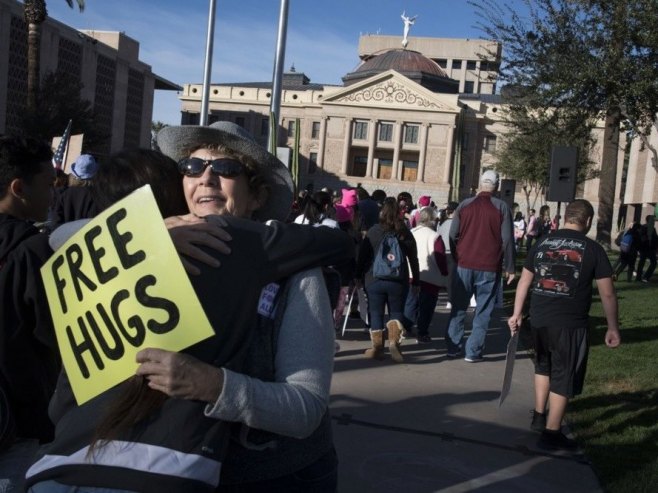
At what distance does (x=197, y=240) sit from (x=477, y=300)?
726 cm

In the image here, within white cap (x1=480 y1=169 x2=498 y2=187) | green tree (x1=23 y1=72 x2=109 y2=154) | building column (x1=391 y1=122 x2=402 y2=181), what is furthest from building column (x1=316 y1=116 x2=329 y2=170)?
white cap (x1=480 y1=169 x2=498 y2=187)

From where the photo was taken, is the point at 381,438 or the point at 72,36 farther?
the point at 72,36

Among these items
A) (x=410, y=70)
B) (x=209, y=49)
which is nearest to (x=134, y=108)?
(x=410, y=70)

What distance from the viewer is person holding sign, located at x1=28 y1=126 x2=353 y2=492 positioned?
1542 mm

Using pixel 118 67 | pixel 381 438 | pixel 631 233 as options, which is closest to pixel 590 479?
pixel 381 438

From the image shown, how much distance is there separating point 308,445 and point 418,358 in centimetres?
673

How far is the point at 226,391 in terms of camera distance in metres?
1.56

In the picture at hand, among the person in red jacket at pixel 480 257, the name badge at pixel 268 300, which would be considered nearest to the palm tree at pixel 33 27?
the person in red jacket at pixel 480 257

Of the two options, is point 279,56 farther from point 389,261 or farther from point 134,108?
point 134,108

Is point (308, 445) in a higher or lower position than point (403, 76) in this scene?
lower

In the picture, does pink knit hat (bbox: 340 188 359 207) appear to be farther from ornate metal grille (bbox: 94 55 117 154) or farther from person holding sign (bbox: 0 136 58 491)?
ornate metal grille (bbox: 94 55 117 154)

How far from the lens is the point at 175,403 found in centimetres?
156

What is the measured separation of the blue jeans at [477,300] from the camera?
8469 mm

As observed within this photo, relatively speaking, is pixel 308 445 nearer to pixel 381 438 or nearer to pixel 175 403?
pixel 175 403
